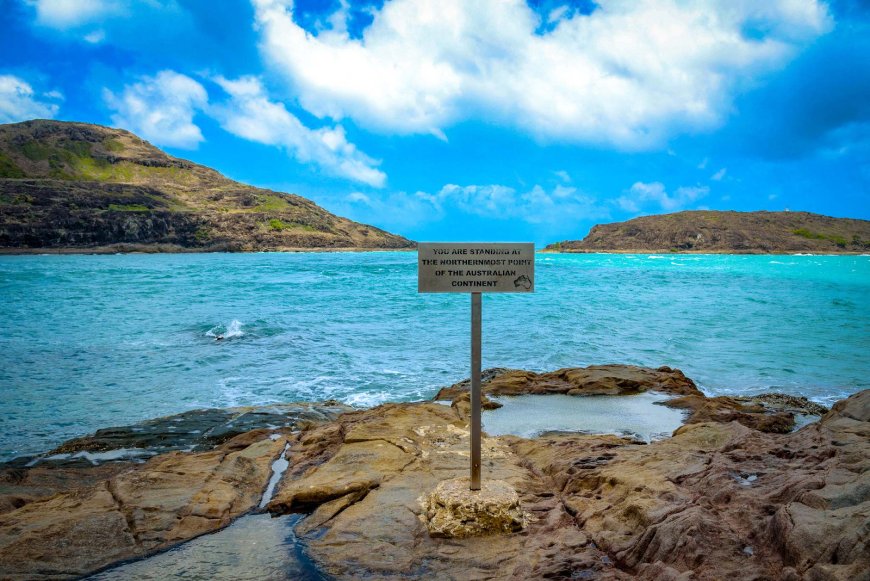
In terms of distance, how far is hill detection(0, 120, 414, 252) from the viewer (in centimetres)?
11419

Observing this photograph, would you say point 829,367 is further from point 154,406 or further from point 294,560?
point 154,406

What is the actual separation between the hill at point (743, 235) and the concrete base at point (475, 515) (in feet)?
626

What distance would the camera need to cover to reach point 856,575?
2.99 metres

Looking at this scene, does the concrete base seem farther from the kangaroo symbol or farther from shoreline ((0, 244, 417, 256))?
shoreline ((0, 244, 417, 256))

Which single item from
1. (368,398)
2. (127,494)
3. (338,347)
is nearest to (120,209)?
(338,347)

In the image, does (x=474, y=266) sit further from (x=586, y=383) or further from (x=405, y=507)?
(x=586, y=383)

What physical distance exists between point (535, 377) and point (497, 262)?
8.64 meters

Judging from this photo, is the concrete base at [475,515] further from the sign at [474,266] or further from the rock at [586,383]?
the rock at [586,383]

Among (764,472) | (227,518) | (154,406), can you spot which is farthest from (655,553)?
(154,406)

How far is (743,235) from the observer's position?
17138 cm

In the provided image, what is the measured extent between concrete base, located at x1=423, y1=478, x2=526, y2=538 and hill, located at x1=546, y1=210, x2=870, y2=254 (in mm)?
190788

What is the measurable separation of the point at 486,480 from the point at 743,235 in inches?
7821

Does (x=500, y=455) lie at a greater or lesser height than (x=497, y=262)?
lesser

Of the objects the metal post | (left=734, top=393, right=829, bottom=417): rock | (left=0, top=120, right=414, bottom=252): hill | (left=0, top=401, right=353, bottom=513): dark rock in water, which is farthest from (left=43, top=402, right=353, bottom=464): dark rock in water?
(left=0, top=120, right=414, bottom=252): hill
